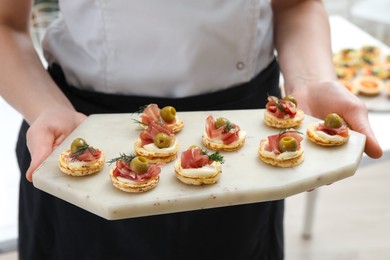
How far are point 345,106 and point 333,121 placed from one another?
6 cm

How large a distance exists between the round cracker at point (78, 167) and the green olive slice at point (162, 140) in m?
0.12

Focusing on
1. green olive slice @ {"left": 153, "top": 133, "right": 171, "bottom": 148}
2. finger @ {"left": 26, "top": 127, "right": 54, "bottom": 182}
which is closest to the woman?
finger @ {"left": 26, "top": 127, "right": 54, "bottom": 182}

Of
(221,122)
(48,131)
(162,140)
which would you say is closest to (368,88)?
(221,122)

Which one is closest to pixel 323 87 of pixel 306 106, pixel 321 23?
pixel 306 106

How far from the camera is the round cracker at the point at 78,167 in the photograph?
3.08 ft

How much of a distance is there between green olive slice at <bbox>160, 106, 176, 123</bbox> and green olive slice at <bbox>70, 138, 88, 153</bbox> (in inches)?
6.5

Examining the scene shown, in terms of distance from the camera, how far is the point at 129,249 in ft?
3.84

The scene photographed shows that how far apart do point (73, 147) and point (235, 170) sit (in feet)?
0.98

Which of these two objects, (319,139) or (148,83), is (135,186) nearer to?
(148,83)

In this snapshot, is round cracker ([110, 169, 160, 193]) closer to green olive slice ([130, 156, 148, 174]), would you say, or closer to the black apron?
green olive slice ([130, 156, 148, 174])

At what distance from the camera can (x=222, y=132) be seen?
104 centimetres

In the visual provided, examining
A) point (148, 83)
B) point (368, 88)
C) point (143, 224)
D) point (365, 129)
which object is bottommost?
point (368, 88)

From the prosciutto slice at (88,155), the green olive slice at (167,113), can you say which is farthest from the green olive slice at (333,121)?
the prosciutto slice at (88,155)

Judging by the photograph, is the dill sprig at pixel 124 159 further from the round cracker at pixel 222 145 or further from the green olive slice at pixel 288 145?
the green olive slice at pixel 288 145
